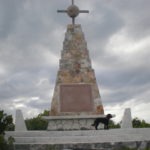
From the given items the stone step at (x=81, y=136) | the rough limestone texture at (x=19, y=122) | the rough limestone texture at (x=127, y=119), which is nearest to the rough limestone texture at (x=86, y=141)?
the stone step at (x=81, y=136)

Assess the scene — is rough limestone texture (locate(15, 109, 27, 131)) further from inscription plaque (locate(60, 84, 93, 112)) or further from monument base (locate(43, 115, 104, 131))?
inscription plaque (locate(60, 84, 93, 112))

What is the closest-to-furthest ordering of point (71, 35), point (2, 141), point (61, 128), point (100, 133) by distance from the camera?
point (2, 141) < point (100, 133) < point (61, 128) < point (71, 35)

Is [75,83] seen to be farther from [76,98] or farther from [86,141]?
[86,141]

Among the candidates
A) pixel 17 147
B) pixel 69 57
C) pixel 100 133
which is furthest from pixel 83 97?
pixel 17 147

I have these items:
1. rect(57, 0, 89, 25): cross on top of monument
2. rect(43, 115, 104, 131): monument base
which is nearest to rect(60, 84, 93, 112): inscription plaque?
rect(43, 115, 104, 131): monument base

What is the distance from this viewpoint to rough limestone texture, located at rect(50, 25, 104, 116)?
94.8 ft

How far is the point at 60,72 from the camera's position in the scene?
97.1ft

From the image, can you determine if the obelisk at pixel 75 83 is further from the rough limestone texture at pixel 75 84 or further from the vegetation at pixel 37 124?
the vegetation at pixel 37 124

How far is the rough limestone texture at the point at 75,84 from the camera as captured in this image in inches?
1137

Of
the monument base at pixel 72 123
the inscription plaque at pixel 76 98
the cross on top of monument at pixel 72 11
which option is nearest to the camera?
the monument base at pixel 72 123

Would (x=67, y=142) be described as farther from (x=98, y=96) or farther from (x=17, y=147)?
(x=98, y=96)

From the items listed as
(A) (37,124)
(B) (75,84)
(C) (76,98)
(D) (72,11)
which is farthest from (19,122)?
(A) (37,124)

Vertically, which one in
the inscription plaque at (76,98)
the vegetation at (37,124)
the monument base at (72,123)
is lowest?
the monument base at (72,123)

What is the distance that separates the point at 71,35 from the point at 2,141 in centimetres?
1140
